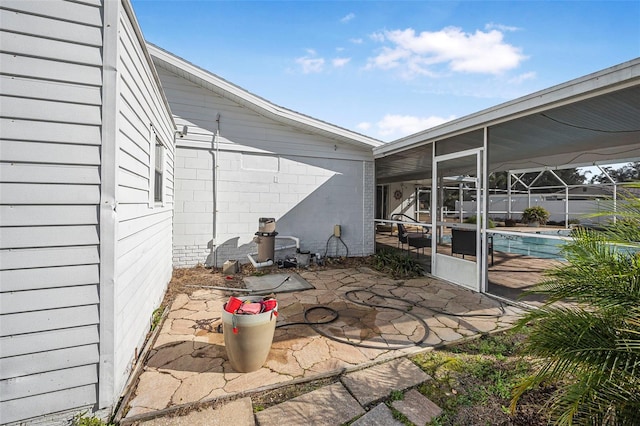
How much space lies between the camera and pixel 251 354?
2451 mm

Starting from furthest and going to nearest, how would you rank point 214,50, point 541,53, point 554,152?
point 554,152 < point 214,50 < point 541,53

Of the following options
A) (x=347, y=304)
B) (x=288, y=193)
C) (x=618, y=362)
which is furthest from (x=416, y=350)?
(x=288, y=193)

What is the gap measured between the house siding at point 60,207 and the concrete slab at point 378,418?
5.79 feet

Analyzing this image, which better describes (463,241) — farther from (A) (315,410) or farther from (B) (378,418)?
(A) (315,410)

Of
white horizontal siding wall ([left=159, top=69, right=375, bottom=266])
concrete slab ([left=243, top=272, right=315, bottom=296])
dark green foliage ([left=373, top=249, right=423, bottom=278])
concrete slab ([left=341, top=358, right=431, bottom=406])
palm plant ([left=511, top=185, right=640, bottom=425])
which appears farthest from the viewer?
white horizontal siding wall ([left=159, top=69, right=375, bottom=266])

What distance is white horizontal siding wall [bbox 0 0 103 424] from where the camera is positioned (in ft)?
5.50

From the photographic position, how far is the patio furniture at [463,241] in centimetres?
495

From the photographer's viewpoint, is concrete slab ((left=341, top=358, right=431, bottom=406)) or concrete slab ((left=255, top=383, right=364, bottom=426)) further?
concrete slab ((left=341, top=358, right=431, bottom=406))

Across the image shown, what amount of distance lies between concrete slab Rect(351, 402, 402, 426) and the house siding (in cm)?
177

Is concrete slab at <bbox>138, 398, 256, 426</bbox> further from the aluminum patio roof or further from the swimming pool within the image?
the swimming pool

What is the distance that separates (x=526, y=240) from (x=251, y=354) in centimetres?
1323

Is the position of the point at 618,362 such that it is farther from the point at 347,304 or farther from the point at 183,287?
the point at 183,287

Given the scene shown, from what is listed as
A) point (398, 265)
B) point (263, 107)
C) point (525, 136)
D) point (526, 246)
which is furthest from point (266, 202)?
point (526, 246)

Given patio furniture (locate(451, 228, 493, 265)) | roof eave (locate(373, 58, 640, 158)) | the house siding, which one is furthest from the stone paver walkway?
roof eave (locate(373, 58, 640, 158))
